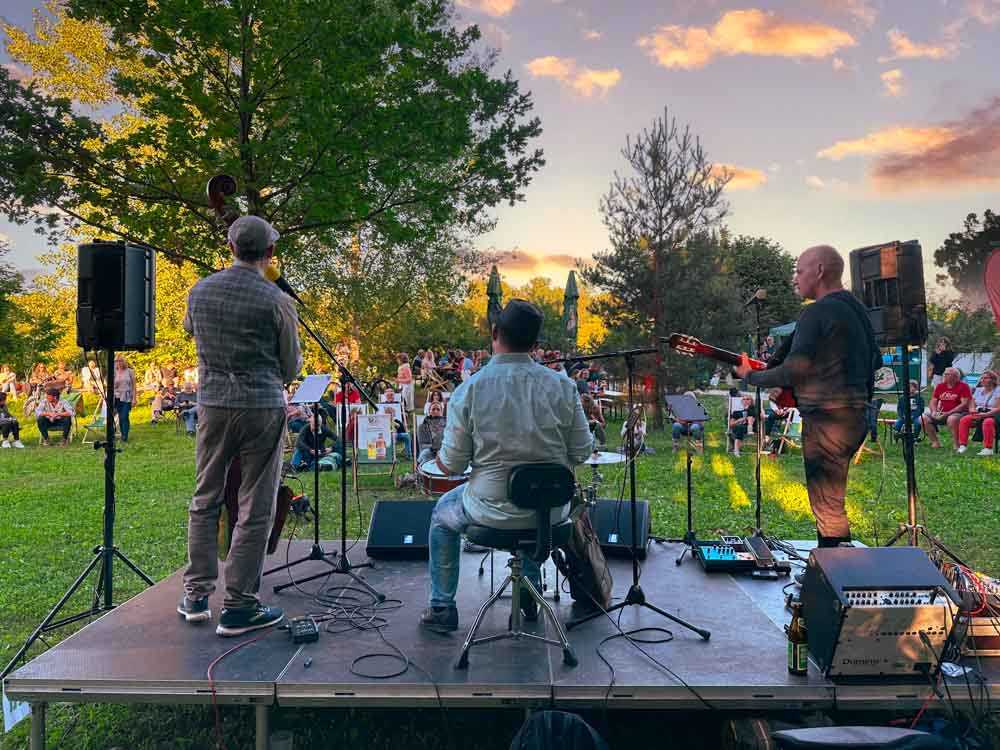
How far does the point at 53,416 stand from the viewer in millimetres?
14500

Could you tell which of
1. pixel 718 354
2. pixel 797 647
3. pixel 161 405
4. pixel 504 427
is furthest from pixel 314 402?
pixel 161 405

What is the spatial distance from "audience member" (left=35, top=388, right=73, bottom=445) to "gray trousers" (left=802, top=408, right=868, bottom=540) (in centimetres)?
1490

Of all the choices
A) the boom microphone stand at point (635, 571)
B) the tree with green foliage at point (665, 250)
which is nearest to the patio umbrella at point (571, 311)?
the tree with green foliage at point (665, 250)

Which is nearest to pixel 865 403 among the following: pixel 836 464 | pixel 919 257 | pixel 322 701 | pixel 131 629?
pixel 836 464

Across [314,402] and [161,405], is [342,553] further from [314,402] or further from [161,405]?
[161,405]

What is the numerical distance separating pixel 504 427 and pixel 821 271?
2.05 metres

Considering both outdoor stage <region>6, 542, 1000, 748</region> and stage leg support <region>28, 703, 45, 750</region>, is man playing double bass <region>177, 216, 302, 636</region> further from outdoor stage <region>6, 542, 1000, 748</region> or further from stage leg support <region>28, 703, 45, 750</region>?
stage leg support <region>28, 703, 45, 750</region>

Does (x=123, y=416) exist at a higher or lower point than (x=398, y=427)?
higher

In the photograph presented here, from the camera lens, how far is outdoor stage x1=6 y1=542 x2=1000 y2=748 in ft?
9.48

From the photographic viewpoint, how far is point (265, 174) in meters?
9.20

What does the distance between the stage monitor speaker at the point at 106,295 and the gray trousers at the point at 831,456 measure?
4051mm

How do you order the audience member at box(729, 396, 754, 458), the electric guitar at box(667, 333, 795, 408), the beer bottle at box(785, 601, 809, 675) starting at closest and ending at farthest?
1. the beer bottle at box(785, 601, 809, 675)
2. the electric guitar at box(667, 333, 795, 408)
3. the audience member at box(729, 396, 754, 458)

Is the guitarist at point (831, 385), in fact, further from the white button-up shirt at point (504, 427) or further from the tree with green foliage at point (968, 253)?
the tree with green foliage at point (968, 253)

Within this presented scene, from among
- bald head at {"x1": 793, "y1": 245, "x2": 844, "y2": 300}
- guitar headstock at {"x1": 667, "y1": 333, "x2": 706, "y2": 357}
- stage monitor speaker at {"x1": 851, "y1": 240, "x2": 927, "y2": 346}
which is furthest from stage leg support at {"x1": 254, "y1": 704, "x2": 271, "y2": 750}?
stage monitor speaker at {"x1": 851, "y1": 240, "x2": 927, "y2": 346}
